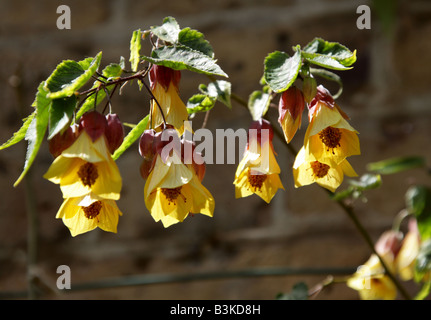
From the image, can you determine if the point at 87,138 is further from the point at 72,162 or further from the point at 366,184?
the point at 366,184

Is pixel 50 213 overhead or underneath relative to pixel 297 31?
underneath

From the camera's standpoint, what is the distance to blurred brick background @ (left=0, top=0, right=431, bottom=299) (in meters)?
1.02

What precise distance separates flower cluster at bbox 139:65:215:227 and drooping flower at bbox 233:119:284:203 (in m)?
0.05

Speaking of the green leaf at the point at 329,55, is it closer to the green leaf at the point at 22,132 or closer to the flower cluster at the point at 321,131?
the flower cluster at the point at 321,131


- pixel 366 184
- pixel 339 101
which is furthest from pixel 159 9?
pixel 366 184

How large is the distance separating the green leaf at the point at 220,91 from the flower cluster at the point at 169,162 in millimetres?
41

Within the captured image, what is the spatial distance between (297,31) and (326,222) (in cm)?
37

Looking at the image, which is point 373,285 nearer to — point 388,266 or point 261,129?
point 388,266

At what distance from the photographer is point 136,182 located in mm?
1061

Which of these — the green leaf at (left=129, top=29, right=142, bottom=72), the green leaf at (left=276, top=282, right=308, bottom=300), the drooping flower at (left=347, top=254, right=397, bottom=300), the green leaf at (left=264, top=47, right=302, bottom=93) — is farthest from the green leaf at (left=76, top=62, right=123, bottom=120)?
the drooping flower at (left=347, top=254, right=397, bottom=300)

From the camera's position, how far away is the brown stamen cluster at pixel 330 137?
0.51 m

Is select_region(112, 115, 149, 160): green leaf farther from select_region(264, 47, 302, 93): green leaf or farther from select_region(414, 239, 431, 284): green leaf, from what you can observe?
select_region(414, 239, 431, 284): green leaf

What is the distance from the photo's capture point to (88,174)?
0.45 meters
